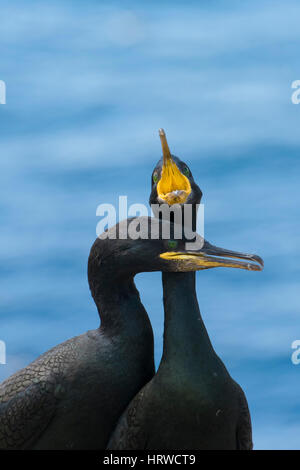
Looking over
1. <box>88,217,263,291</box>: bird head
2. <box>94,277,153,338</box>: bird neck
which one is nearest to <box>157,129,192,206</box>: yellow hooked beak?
<box>88,217,263,291</box>: bird head

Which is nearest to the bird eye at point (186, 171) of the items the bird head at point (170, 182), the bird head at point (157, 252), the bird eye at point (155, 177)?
the bird head at point (170, 182)

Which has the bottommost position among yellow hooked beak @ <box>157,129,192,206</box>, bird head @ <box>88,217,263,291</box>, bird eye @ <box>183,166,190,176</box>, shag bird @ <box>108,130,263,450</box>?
shag bird @ <box>108,130,263,450</box>

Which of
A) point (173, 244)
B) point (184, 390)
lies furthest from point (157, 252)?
point (184, 390)

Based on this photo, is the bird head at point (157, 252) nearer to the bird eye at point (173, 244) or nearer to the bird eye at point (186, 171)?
the bird eye at point (173, 244)

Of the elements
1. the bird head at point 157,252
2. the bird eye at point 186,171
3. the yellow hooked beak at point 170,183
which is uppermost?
the bird eye at point 186,171

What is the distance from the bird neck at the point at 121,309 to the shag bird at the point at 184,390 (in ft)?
0.49

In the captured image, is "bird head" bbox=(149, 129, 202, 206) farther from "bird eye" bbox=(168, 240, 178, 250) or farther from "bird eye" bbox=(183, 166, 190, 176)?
"bird eye" bbox=(168, 240, 178, 250)

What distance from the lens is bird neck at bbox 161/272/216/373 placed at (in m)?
5.08

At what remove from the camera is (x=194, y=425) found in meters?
5.00

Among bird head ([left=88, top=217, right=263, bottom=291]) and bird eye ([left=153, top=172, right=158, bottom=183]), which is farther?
bird eye ([left=153, top=172, right=158, bottom=183])

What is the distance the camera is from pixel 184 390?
5.01m

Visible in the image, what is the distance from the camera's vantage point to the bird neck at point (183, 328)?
5078 mm

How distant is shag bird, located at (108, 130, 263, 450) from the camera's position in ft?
16.4

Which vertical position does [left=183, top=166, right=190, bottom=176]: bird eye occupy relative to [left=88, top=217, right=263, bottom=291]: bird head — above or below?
above
